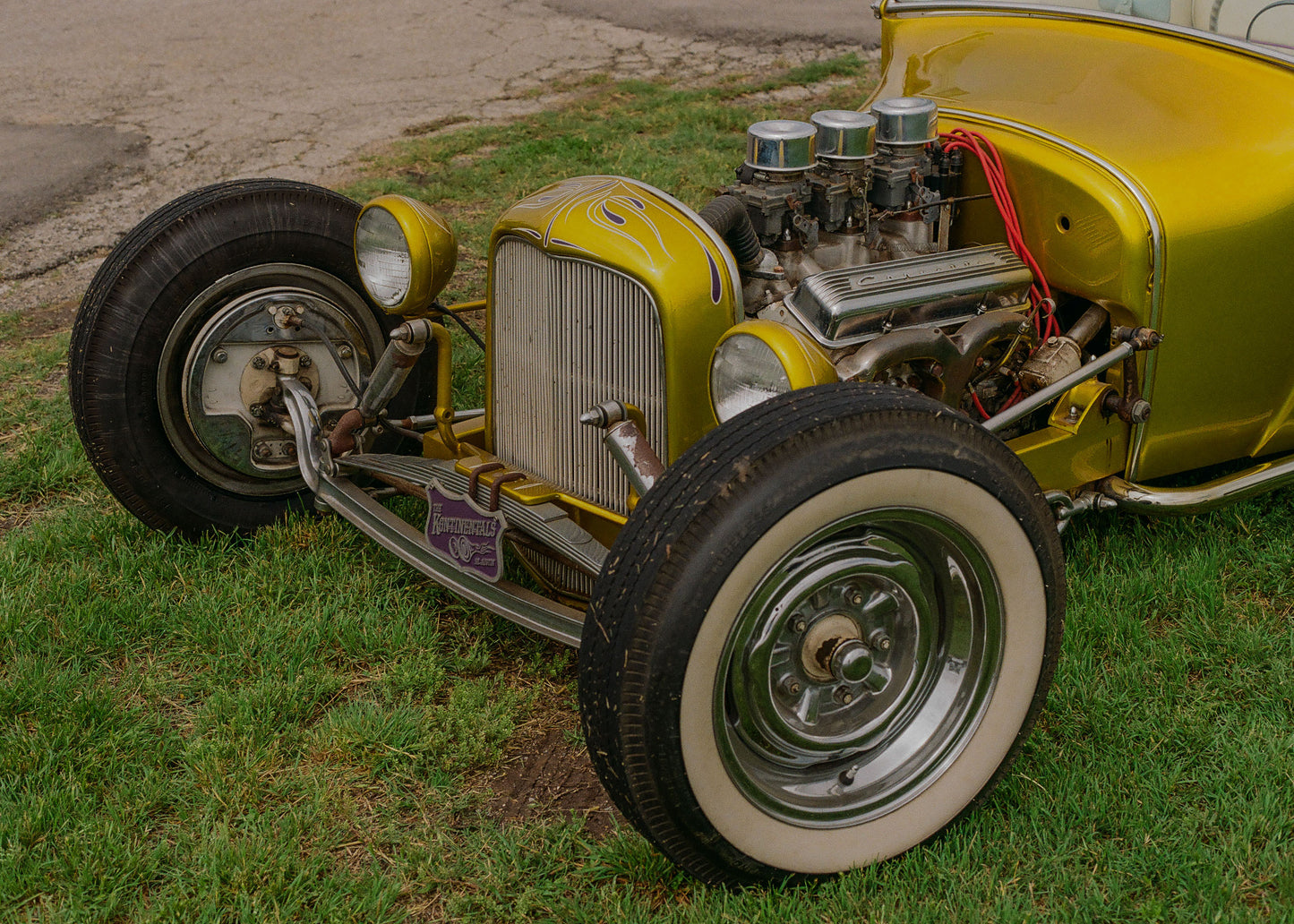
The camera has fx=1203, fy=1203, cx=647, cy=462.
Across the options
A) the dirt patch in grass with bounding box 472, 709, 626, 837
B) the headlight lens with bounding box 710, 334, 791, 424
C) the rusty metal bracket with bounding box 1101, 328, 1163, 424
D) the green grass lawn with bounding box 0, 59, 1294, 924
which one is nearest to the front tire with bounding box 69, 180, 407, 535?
the green grass lawn with bounding box 0, 59, 1294, 924

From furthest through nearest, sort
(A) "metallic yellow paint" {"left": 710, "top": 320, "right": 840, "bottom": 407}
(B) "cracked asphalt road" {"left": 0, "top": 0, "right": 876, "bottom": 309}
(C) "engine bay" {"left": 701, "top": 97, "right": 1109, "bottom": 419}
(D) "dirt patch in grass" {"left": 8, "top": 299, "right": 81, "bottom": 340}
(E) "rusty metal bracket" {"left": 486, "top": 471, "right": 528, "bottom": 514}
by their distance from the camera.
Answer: (B) "cracked asphalt road" {"left": 0, "top": 0, "right": 876, "bottom": 309} → (D) "dirt patch in grass" {"left": 8, "top": 299, "right": 81, "bottom": 340} → (E) "rusty metal bracket" {"left": 486, "top": 471, "right": 528, "bottom": 514} → (C) "engine bay" {"left": 701, "top": 97, "right": 1109, "bottom": 419} → (A) "metallic yellow paint" {"left": 710, "top": 320, "right": 840, "bottom": 407}

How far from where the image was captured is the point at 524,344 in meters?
2.94

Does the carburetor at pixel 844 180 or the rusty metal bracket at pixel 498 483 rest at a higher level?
the carburetor at pixel 844 180

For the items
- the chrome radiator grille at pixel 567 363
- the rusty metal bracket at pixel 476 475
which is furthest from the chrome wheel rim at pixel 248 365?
the rusty metal bracket at pixel 476 475

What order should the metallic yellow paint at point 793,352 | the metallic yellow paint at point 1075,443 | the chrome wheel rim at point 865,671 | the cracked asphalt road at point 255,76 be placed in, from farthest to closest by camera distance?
the cracked asphalt road at point 255,76 < the metallic yellow paint at point 1075,443 < the metallic yellow paint at point 793,352 < the chrome wheel rim at point 865,671

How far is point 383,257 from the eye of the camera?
3113 mm

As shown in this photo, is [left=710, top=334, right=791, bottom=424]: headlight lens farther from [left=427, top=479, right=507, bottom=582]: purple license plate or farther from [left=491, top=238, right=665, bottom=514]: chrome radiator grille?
[left=427, top=479, right=507, bottom=582]: purple license plate

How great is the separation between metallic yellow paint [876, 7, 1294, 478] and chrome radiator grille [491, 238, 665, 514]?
3.59 ft

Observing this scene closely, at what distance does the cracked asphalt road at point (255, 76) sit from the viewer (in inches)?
251

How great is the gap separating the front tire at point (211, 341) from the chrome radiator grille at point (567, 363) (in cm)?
66

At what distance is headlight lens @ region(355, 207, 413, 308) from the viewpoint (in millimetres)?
3049

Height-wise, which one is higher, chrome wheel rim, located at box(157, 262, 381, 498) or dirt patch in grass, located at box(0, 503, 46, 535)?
chrome wheel rim, located at box(157, 262, 381, 498)

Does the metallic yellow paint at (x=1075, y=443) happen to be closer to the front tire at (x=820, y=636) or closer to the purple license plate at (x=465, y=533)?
the front tire at (x=820, y=636)

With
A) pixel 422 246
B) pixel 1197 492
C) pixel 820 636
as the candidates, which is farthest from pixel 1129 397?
pixel 422 246
